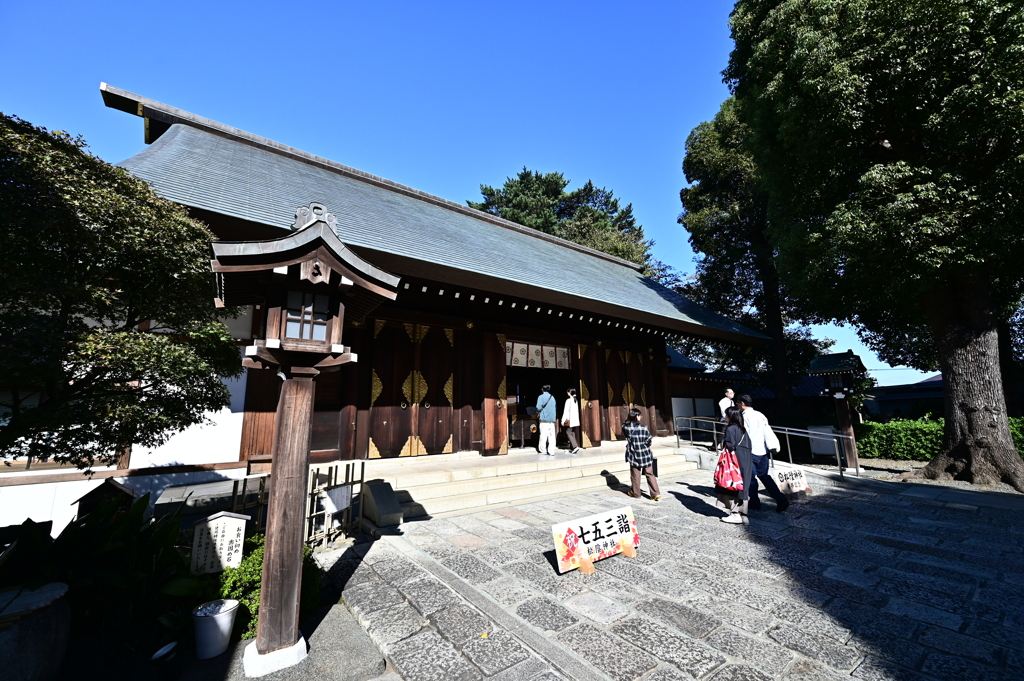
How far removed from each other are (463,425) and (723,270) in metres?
15.4

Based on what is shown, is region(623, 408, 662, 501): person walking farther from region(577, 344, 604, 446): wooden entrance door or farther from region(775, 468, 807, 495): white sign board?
region(577, 344, 604, 446): wooden entrance door

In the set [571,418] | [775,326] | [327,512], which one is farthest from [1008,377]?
[327,512]

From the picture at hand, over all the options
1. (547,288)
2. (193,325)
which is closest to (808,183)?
(547,288)

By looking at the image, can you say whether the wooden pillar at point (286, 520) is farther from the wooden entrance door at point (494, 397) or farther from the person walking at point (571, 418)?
the person walking at point (571, 418)

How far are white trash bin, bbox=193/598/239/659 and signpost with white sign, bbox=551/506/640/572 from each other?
2470 millimetres

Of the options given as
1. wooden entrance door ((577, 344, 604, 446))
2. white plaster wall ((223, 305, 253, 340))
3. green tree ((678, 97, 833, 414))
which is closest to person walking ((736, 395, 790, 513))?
wooden entrance door ((577, 344, 604, 446))

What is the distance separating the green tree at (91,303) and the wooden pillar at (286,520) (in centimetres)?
165

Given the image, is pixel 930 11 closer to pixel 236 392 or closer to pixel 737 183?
pixel 737 183

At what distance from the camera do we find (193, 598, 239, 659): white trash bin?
249 cm

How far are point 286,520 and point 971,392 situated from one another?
38.7 ft

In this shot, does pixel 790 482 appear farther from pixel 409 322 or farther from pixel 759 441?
pixel 409 322

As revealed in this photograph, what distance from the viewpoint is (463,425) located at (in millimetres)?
8320

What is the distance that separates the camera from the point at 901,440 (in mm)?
11258

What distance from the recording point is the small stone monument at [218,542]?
300cm
